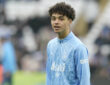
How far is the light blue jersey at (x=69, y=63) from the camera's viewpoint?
548 centimetres

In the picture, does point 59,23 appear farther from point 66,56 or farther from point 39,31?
point 39,31

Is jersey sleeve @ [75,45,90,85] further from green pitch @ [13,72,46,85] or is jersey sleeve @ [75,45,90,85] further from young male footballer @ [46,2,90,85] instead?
green pitch @ [13,72,46,85]

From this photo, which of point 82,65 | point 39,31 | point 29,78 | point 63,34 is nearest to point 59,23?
point 63,34

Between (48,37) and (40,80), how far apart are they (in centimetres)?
182

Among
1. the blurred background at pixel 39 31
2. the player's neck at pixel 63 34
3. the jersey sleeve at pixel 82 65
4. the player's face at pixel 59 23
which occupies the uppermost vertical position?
the player's face at pixel 59 23

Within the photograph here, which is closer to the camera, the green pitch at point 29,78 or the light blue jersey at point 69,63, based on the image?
the light blue jersey at point 69,63

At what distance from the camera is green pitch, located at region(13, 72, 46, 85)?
1293 centimetres

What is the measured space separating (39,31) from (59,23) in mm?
9109

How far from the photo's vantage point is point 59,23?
5.57 meters

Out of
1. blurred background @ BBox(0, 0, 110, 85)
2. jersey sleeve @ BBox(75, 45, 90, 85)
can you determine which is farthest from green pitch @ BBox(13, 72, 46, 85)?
jersey sleeve @ BBox(75, 45, 90, 85)

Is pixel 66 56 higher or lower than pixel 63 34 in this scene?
lower

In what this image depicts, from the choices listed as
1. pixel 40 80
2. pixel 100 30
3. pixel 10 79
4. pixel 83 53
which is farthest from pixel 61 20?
pixel 100 30

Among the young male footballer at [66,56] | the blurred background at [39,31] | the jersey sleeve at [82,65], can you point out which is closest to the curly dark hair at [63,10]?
the young male footballer at [66,56]

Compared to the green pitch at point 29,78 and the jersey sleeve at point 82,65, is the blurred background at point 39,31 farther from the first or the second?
the jersey sleeve at point 82,65
